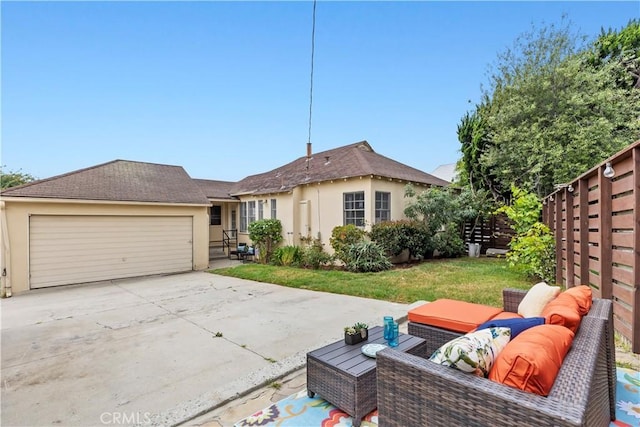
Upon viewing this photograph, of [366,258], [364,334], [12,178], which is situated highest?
[12,178]

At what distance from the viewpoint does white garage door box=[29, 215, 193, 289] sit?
29.4 ft

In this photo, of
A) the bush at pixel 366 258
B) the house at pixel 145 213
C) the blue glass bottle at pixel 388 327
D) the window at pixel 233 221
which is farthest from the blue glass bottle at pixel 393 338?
the window at pixel 233 221

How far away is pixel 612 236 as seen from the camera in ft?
13.1

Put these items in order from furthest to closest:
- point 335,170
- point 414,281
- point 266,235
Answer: point 266,235 → point 335,170 → point 414,281

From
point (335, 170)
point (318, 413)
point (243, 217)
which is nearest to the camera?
point (318, 413)

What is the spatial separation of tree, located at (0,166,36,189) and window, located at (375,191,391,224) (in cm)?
3004

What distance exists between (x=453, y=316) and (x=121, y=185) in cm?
1195

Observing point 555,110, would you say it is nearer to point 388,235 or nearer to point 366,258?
point 388,235

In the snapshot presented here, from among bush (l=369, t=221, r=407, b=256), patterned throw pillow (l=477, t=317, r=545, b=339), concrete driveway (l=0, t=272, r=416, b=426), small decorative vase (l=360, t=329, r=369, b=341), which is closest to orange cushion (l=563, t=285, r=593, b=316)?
patterned throw pillow (l=477, t=317, r=545, b=339)

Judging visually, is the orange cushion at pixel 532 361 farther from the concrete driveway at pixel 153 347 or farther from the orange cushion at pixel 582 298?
the concrete driveway at pixel 153 347

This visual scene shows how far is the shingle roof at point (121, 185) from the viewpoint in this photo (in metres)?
9.30

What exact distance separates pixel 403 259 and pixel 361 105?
24.3 ft

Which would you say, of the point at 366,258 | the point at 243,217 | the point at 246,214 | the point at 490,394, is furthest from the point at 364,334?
the point at 243,217

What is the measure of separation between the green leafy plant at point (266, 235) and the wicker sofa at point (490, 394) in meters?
11.4
